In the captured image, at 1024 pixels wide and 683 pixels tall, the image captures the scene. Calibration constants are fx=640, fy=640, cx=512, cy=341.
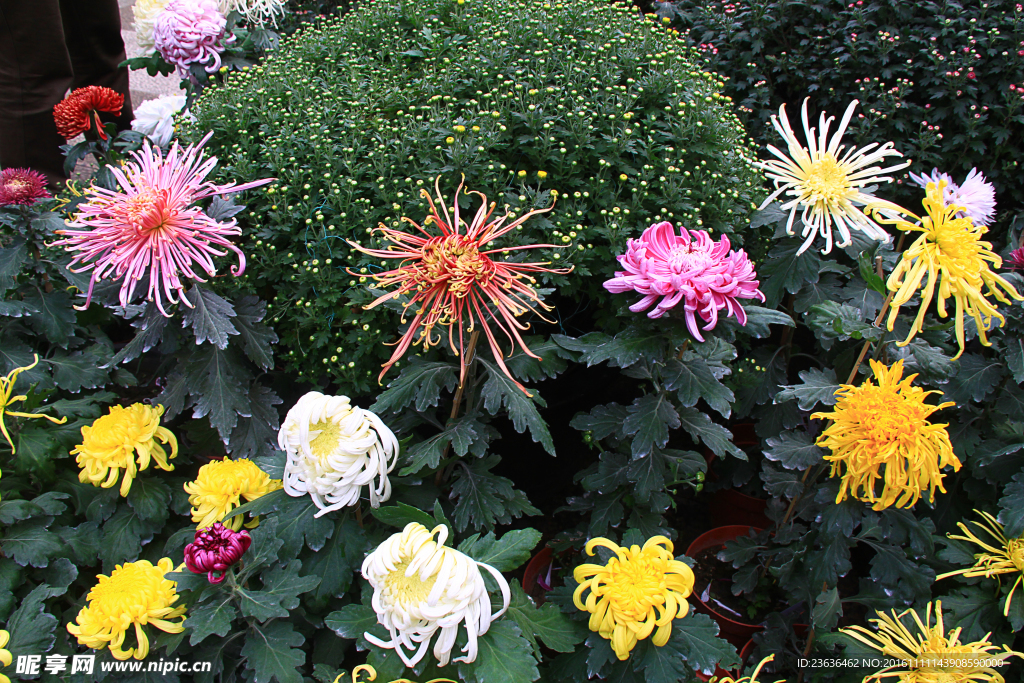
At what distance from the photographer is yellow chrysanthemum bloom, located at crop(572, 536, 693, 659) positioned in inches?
47.7

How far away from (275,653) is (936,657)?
55.1 inches

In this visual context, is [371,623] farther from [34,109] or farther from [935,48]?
[34,109]

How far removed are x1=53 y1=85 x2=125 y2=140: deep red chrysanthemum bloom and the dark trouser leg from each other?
1.36 metres

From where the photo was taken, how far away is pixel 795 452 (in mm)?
1540

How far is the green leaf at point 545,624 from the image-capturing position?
4.24 ft

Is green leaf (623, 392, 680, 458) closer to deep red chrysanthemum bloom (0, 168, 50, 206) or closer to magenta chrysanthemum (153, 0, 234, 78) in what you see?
deep red chrysanthemum bloom (0, 168, 50, 206)

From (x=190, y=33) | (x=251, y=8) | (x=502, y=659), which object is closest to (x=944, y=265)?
(x=502, y=659)

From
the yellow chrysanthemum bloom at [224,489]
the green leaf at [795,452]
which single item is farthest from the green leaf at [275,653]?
the green leaf at [795,452]

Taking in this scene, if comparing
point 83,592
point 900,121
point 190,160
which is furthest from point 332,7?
point 83,592

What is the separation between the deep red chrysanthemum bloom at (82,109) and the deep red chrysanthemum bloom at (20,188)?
0.28 m

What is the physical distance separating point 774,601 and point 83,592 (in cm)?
200

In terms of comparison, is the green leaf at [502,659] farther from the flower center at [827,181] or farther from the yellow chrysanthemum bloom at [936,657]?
the flower center at [827,181]

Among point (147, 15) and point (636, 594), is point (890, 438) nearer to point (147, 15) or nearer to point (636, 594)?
point (636, 594)

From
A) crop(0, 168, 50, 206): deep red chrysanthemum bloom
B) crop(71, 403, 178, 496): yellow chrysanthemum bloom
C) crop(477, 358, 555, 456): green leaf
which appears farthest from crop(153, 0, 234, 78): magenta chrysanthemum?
crop(477, 358, 555, 456): green leaf
